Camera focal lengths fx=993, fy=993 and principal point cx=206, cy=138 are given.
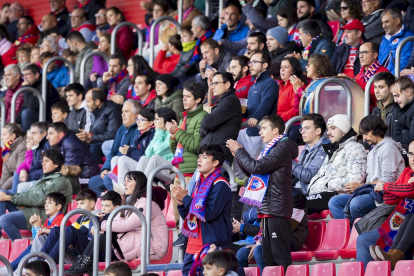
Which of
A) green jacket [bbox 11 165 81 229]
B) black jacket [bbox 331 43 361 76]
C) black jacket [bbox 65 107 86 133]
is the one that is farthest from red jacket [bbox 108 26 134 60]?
black jacket [bbox 331 43 361 76]

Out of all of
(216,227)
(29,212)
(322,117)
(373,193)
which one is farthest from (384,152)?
(29,212)

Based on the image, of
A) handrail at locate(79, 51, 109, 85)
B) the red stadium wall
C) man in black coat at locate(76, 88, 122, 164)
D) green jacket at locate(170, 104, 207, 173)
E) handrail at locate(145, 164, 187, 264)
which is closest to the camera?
handrail at locate(145, 164, 187, 264)

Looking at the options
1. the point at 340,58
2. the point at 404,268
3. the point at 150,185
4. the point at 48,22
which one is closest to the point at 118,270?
the point at 150,185

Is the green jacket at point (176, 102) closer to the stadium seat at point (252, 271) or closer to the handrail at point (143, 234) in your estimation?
the handrail at point (143, 234)

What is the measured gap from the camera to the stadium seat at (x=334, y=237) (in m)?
7.75

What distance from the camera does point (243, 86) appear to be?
1065 cm

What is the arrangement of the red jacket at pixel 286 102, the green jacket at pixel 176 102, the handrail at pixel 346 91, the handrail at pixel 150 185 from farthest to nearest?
the green jacket at pixel 176 102 < the red jacket at pixel 286 102 < the handrail at pixel 346 91 < the handrail at pixel 150 185

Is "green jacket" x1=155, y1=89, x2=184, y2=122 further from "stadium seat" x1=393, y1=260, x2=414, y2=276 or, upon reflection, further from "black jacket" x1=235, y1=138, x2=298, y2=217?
"stadium seat" x1=393, y1=260, x2=414, y2=276

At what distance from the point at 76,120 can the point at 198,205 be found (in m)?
4.92

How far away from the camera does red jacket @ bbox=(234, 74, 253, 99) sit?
10617mm

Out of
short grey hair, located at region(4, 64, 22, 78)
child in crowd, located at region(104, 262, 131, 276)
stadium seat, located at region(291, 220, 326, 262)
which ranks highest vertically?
child in crowd, located at region(104, 262, 131, 276)

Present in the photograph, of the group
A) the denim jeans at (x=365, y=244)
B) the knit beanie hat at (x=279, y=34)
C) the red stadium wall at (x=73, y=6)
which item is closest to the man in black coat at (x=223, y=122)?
the denim jeans at (x=365, y=244)

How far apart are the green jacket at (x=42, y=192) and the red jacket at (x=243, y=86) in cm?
199

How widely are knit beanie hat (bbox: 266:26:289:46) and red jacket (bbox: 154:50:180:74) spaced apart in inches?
65.5
